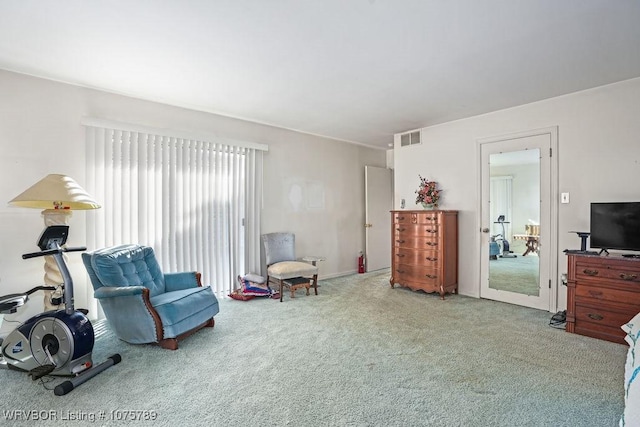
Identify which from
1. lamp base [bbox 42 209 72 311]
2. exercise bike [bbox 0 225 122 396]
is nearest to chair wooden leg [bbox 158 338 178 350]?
exercise bike [bbox 0 225 122 396]

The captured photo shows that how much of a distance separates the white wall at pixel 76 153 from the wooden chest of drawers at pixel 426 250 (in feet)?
4.63

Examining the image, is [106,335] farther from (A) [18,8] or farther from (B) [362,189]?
(B) [362,189]

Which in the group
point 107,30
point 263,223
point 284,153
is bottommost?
point 263,223

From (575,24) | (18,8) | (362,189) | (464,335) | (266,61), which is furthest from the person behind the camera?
(362,189)

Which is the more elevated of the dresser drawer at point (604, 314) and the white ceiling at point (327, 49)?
the white ceiling at point (327, 49)

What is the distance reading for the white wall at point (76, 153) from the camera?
3.00m

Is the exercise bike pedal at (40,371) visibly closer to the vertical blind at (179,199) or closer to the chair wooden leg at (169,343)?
the chair wooden leg at (169,343)

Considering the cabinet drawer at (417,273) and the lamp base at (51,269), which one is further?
the cabinet drawer at (417,273)

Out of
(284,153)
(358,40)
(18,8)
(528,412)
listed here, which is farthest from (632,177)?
(18,8)

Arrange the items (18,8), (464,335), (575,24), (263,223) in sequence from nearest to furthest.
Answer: (18,8)
(575,24)
(464,335)
(263,223)

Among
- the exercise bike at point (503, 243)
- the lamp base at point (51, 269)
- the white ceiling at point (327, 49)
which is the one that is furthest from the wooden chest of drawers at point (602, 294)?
the lamp base at point (51, 269)

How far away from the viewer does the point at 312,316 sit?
365 centimetres

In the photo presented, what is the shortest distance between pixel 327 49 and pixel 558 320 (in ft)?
11.6

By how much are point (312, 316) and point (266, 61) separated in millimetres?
2657
